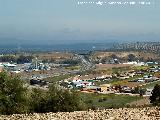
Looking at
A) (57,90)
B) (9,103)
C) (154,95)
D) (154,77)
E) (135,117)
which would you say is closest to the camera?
(135,117)

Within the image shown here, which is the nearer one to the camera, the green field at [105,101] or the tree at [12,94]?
the tree at [12,94]

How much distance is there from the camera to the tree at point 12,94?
1117 inches

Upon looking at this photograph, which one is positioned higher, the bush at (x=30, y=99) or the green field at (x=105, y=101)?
the bush at (x=30, y=99)

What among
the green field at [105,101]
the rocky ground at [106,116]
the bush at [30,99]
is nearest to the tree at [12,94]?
the bush at [30,99]

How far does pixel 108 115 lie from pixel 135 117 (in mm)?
1092

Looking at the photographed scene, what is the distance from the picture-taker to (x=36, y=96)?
32750 mm

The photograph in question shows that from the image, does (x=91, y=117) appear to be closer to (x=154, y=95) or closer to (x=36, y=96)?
(x=36, y=96)

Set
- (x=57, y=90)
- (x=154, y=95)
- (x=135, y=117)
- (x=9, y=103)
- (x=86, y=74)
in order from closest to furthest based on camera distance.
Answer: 1. (x=135, y=117)
2. (x=9, y=103)
3. (x=57, y=90)
4. (x=154, y=95)
5. (x=86, y=74)

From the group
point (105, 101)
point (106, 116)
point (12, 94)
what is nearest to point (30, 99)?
point (12, 94)

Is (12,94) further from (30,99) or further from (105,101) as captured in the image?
(105,101)

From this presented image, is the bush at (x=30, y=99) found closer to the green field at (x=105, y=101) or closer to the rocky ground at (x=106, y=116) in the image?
the rocky ground at (x=106, y=116)

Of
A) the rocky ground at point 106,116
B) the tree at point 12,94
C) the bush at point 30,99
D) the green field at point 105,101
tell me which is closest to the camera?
the rocky ground at point 106,116

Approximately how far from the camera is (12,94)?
2970 centimetres

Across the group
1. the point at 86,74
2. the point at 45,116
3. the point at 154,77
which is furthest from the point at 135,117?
the point at 86,74
